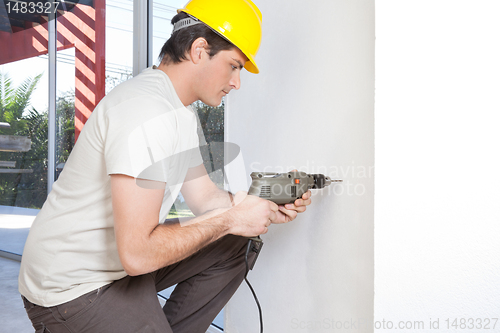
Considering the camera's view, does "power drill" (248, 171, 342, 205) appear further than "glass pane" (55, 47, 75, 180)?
No

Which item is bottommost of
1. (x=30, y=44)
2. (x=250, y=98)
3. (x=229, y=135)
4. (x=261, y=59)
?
(x=229, y=135)

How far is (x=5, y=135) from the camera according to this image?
3738 millimetres

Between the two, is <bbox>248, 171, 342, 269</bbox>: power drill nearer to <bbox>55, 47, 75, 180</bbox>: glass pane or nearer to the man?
the man

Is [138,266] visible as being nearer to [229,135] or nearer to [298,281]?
[298,281]

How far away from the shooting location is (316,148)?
4.24 ft

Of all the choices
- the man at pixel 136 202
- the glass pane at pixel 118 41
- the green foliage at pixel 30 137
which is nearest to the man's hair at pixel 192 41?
the man at pixel 136 202

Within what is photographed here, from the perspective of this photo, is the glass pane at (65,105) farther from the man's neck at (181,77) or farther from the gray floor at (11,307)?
the man's neck at (181,77)

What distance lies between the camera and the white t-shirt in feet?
3.28
